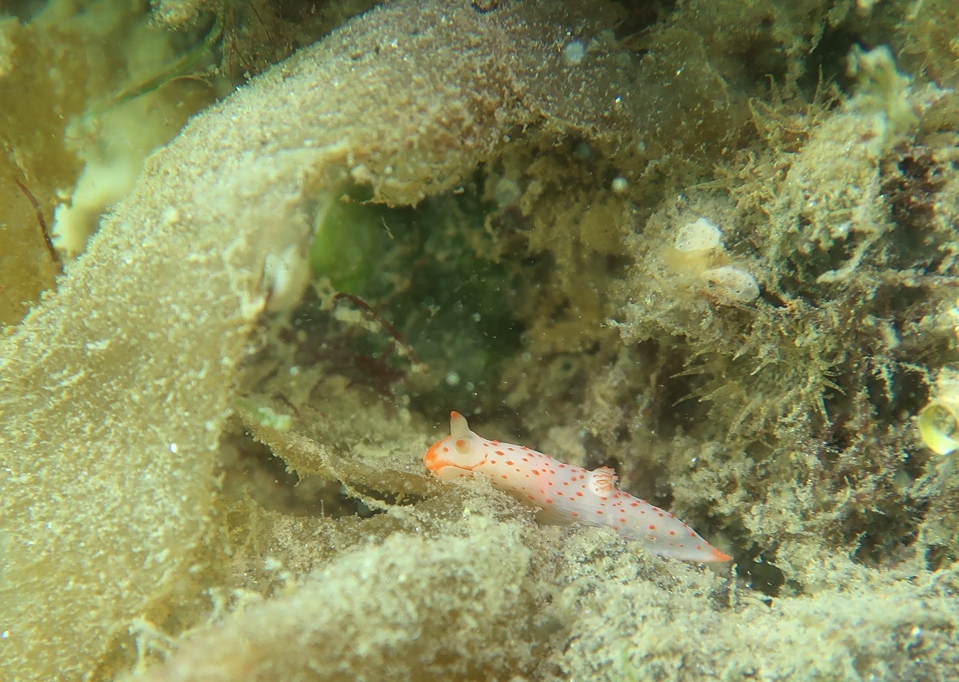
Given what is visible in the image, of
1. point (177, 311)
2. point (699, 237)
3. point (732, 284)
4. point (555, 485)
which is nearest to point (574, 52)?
point (699, 237)

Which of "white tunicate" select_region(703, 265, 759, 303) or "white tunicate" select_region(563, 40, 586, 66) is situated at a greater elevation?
"white tunicate" select_region(563, 40, 586, 66)

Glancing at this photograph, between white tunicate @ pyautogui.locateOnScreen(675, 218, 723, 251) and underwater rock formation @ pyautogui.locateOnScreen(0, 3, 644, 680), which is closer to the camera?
underwater rock formation @ pyautogui.locateOnScreen(0, 3, 644, 680)

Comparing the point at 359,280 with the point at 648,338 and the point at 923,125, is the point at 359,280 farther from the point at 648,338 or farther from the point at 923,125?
the point at 923,125

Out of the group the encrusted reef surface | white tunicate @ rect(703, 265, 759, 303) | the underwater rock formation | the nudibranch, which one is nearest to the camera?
the encrusted reef surface

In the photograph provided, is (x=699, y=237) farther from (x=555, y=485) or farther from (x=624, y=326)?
(x=555, y=485)

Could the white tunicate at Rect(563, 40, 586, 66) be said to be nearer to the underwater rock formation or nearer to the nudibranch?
the underwater rock formation

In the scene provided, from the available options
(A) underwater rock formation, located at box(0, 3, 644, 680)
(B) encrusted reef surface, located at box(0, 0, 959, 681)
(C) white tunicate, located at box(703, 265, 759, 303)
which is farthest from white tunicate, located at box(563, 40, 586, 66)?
(C) white tunicate, located at box(703, 265, 759, 303)

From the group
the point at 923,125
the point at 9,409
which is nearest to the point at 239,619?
the point at 9,409
